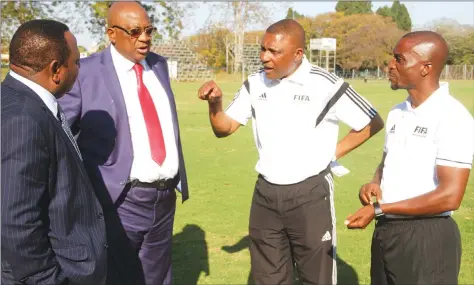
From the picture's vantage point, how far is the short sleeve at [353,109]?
164 inches

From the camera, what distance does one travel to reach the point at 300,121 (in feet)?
13.3

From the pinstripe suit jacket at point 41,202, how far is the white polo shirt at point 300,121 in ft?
5.46

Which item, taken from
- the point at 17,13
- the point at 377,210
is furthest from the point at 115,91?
the point at 17,13

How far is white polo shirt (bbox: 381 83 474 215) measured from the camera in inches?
117

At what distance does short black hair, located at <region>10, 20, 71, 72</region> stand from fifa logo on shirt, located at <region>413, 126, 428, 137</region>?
204cm

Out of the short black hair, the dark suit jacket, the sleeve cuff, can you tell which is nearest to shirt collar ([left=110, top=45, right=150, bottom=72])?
the dark suit jacket

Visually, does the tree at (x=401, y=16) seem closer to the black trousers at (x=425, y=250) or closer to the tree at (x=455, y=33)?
the tree at (x=455, y=33)

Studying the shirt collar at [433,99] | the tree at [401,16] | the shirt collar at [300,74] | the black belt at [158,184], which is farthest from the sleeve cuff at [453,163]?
the tree at [401,16]

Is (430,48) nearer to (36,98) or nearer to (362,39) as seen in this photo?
(36,98)

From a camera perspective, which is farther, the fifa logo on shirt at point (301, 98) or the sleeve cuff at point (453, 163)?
the fifa logo on shirt at point (301, 98)

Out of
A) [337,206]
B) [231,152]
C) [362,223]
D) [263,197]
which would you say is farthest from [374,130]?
[231,152]

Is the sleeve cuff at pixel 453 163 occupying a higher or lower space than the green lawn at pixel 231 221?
higher

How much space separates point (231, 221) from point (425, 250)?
160 inches

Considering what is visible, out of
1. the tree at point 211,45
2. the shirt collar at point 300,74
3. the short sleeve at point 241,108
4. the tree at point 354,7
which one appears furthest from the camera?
the tree at point 354,7
